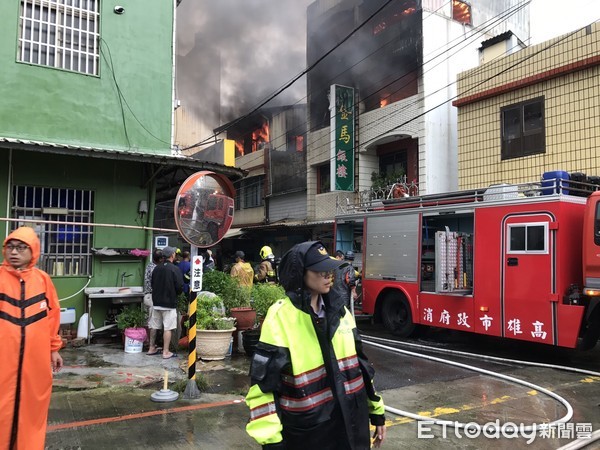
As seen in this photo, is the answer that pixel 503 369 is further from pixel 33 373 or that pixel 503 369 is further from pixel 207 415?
pixel 33 373

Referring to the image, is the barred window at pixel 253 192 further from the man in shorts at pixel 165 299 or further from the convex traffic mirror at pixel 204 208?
the convex traffic mirror at pixel 204 208

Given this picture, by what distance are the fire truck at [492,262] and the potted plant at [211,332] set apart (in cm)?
365

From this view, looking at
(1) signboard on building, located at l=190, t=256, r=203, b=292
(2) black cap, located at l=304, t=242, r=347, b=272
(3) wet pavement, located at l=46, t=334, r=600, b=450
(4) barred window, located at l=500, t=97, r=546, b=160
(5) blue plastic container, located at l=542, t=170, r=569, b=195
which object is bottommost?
(3) wet pavement, located at l=46, t=334, r=600, b=450

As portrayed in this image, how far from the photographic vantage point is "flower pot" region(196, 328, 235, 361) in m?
7.05

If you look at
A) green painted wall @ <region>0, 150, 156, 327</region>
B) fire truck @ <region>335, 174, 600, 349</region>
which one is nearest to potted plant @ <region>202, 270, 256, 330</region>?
green painted wall @ <region>0, 150, 156, 327</region>

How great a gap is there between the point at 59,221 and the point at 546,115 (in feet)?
34.9

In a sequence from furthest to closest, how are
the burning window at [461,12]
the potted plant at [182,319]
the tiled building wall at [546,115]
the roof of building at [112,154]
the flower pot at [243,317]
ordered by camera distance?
1. the burning window at [461,12]
2. the tiled building wall at [546,115]
3. the flower pot at [243,317]
4. the potted plant at [182,319]
5. the roof of building at [112,154]

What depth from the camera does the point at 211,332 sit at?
23.1ft

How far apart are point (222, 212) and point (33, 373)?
2767 millimetres

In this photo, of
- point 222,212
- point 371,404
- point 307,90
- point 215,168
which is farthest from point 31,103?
point 307,90

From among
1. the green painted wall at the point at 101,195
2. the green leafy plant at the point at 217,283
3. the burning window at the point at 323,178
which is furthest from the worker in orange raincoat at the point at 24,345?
the burning window at the point at 323,178

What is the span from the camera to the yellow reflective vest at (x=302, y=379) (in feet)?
6.99

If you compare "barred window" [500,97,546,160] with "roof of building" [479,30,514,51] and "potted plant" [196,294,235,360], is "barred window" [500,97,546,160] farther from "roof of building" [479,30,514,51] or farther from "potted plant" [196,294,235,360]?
"potted plant" [196,294,235,360]

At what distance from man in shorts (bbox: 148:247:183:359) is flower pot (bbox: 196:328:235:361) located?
1.57 feet
